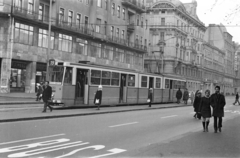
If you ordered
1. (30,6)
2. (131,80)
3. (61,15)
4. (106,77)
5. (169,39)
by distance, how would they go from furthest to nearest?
1. (169,39)
2. (61,15)
3. (30,6)
4. (131,80)
5. (106,77)

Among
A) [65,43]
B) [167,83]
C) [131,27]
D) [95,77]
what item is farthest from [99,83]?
[131,27]

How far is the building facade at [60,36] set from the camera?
107ft

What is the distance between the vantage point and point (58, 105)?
20.0 m

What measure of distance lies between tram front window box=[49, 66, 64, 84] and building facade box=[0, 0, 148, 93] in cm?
1112

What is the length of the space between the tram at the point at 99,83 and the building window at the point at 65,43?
1395cm

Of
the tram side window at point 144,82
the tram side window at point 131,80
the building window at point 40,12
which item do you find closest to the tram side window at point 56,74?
the tram side window at point 131,80

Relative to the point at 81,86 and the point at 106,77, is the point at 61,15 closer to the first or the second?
the point at 106,77

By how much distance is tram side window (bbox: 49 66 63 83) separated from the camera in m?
19.7

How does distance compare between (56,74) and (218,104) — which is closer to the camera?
(218,104)

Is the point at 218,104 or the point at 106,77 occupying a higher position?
the point at 106,77

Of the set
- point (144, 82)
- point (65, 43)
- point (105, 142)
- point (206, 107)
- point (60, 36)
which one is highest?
point (60, 36)

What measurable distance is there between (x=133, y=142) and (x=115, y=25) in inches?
1640

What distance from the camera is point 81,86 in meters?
21.0

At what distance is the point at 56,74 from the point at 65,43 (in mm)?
19960
